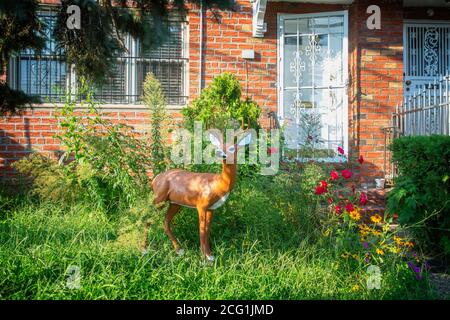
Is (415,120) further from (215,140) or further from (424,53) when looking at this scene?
(215,140)

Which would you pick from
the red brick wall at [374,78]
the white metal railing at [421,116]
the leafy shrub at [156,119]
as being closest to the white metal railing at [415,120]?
the white metal railing at [421,116]

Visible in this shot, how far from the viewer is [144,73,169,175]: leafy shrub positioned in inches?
163

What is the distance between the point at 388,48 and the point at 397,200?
356 centimetres

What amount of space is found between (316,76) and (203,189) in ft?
15.1

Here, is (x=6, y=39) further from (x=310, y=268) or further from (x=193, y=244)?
(x=310, y=268)

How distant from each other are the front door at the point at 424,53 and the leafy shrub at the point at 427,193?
3642mm

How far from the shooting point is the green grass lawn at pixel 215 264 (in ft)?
9.46

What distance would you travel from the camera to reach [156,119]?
4230 millimetres

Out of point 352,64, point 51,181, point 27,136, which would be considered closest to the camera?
point 51,181

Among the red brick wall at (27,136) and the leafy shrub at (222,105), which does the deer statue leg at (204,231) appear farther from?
the red brick wall at (27,136)

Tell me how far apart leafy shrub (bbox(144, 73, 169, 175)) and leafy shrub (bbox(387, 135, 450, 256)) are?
94.6 inches

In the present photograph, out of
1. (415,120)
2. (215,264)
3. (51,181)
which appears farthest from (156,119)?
(415,120)

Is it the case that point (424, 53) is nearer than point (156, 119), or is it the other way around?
point (156, 119)
